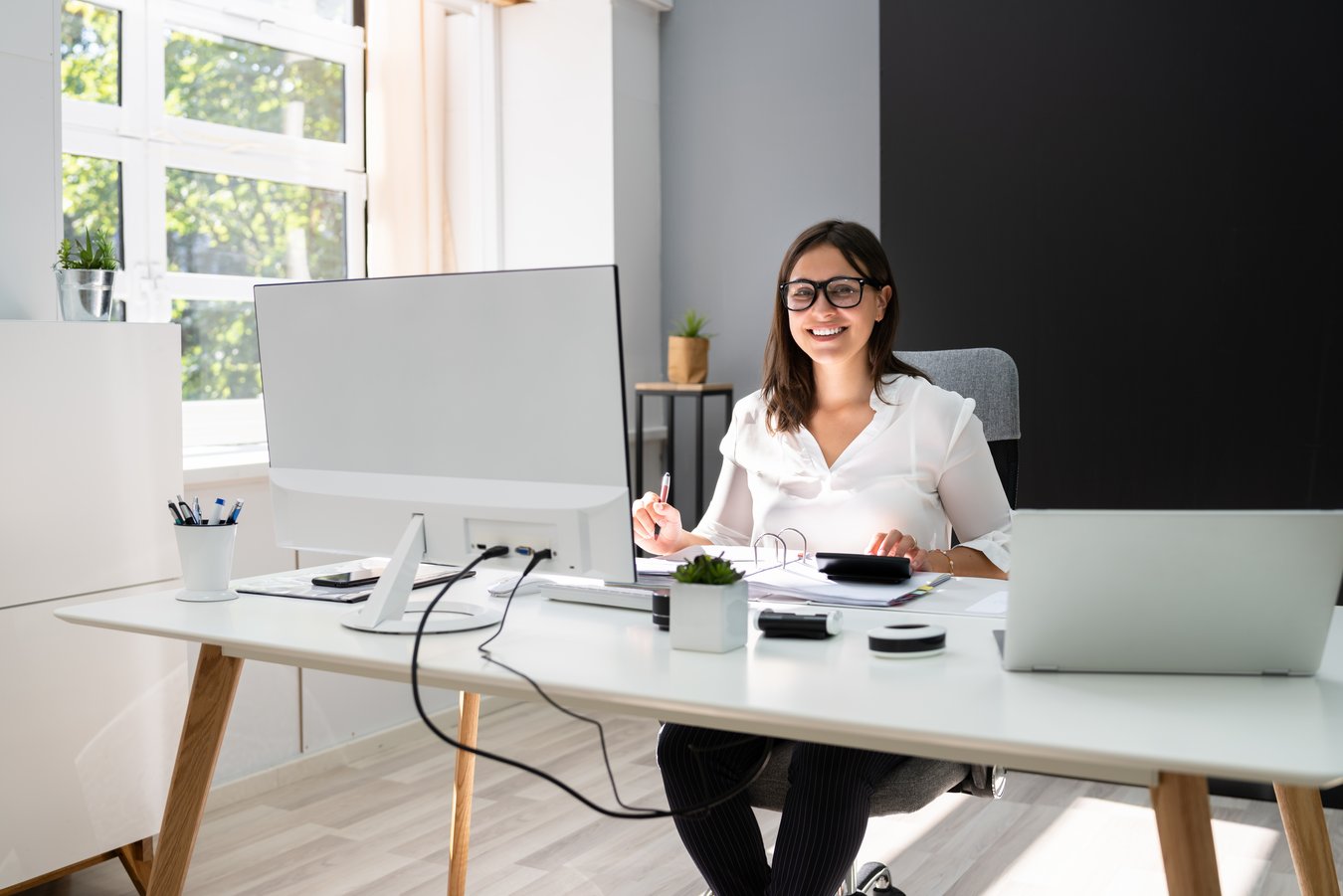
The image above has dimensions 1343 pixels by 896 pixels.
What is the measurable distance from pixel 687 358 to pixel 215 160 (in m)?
1.52

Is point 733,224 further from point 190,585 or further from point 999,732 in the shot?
point 999,732

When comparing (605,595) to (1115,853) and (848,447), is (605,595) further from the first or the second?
(1115,853)

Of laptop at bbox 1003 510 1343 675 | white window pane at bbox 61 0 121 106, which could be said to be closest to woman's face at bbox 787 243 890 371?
laptop at bbox 1003 510 1343 675

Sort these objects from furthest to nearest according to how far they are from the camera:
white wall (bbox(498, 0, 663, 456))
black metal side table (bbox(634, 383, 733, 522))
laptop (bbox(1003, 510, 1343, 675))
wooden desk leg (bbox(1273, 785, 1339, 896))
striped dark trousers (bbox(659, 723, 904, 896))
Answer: white wall (bbox(498, 0, 663, 456)) → black metal side table (bbox(634, 383, 733, 522)) → striped dark trousers (bbox(659, 723, 904, 896)) → wooden desk leg (bbox(1273, 785, 1339, 896)) → laptop (bbox(1003, 510, 1343, 675))

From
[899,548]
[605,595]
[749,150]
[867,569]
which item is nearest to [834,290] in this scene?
[899,548]

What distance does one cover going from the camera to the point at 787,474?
91.4 inches

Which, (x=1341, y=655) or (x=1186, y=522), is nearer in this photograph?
(x=1186, y=522)

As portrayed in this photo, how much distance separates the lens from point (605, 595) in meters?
1.69

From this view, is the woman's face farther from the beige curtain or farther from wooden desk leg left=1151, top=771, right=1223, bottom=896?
the beige curtain

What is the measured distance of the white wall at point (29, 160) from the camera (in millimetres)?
2385

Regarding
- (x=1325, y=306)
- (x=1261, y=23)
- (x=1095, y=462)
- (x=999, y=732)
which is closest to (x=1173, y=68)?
(x=1261, y=23)

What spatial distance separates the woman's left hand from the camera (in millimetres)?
1960

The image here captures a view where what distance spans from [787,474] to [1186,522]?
1.17 meters

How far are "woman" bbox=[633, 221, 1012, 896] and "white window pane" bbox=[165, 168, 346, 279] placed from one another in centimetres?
173
